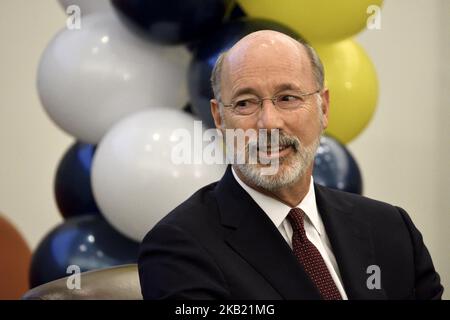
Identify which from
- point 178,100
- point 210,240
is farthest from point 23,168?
point 210,240

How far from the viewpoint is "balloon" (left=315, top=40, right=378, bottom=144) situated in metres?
2.45

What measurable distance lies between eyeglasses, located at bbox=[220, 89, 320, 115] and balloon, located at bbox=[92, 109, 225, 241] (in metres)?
0.86

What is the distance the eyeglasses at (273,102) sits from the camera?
1.34 meters

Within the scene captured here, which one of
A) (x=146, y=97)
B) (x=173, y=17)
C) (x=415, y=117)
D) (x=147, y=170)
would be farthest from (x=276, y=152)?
(x=415, y=117)

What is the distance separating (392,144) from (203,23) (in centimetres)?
159

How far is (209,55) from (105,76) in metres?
0.34

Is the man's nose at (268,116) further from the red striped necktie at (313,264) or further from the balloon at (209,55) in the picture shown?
the balloon at (209,55)

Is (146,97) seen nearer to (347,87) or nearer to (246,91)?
(347,87)

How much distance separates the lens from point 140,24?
2279 millimetres

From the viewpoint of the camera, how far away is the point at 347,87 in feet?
8.05

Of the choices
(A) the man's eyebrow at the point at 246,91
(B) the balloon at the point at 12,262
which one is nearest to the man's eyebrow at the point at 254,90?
(A) the man's eyebrow at the point at 246,91
